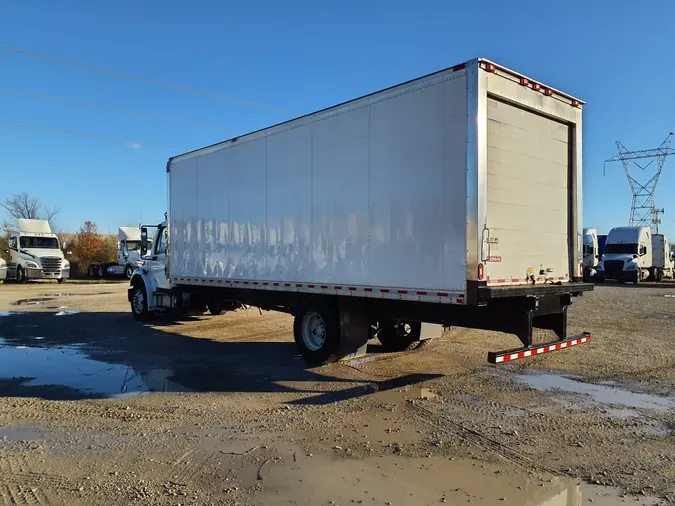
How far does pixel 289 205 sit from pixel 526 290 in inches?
172

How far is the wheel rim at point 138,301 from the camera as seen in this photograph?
47.4 ft

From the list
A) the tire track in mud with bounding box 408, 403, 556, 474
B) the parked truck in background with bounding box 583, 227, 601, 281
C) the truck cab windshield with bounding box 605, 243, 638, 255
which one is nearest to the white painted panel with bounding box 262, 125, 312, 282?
the tire track in mud with bounding box 408, 403, 556, 474

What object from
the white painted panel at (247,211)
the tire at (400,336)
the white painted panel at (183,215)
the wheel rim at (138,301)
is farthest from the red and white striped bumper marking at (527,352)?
the wheel rim at (138,301)

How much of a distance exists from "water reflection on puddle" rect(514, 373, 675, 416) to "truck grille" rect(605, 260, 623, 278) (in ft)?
95.2

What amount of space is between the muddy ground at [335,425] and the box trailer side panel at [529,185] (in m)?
1.77

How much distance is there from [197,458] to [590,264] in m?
38.3

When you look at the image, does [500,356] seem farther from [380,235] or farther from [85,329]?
[85,329]

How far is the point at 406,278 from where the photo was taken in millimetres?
7227

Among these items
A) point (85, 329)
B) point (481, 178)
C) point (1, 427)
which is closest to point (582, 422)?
point (481, 178)

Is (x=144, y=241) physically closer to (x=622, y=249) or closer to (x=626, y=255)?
(x=626, y=255)

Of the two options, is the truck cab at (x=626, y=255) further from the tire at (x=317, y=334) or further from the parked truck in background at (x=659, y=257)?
the tire at (x=317, y=334)

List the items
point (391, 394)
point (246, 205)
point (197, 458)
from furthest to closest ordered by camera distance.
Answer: point (246, 205) < point (391, 394) < point (197, 458)

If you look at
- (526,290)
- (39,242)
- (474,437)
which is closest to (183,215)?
(526,290)

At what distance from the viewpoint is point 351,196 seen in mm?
A: 8086
